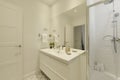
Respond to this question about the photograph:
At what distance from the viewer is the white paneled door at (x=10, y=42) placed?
219 cm

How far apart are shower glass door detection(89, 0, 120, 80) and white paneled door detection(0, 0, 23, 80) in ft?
6.53

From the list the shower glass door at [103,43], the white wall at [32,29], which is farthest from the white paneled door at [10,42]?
the shower glass door at [103,43]

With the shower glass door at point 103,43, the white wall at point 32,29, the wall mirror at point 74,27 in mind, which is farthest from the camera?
the white wall at point 32,29

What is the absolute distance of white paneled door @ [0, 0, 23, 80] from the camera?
7.18ft

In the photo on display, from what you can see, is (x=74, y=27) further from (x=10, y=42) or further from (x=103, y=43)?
(x=10, y=42)

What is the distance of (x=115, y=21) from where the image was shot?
6.31ft

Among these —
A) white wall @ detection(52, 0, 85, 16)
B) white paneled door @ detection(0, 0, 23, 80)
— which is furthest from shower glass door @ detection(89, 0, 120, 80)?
→ white paneled door @ detection(0, 0, 23, 80)

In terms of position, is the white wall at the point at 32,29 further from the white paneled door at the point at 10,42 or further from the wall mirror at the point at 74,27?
the wall mirror at the point at 74,27

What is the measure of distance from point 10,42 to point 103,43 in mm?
2408

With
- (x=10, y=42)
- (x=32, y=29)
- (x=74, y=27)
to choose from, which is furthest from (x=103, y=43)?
(x=10, y=42)

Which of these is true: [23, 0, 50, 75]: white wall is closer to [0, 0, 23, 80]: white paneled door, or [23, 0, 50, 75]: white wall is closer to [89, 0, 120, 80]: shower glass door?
[0, 0, 23, 80]: white paneled door

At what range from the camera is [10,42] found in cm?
232

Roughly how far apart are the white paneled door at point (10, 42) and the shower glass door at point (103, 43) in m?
1.99

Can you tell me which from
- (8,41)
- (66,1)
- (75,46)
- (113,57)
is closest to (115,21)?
(113,57)
